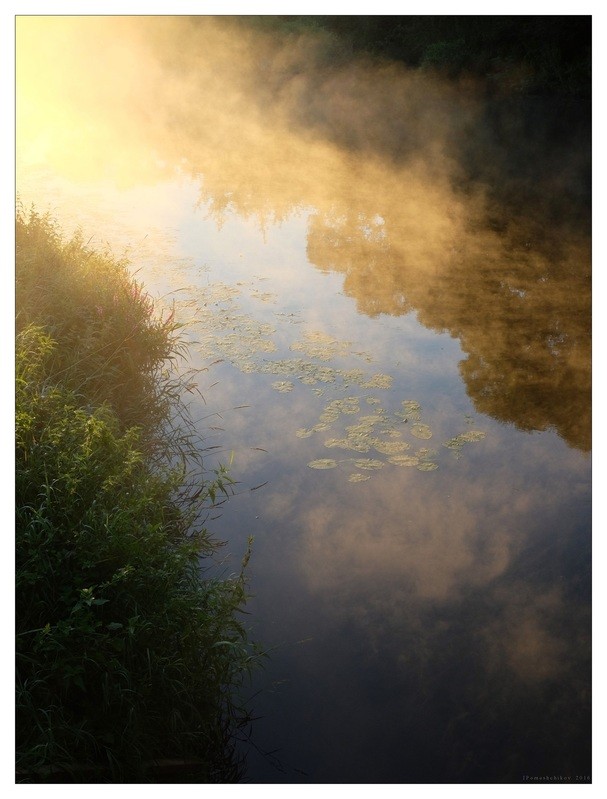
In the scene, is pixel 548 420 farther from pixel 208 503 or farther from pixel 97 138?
pixel 97 138

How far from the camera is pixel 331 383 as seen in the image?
514 cm

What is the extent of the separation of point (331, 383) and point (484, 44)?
8.12 metres

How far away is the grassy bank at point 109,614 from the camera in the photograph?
7.84 ft

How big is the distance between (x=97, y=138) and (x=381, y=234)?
5.79 meters

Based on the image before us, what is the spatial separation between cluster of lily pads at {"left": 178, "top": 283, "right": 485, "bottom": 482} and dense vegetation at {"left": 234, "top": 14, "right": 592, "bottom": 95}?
5.61 metres

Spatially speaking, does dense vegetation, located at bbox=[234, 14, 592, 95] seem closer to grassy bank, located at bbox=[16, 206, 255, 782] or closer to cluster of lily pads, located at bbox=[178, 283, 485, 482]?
cluster of lily pads, located at bbox=[178, 283, 485, 482]

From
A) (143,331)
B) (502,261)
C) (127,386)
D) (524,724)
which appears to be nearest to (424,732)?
(524,724)

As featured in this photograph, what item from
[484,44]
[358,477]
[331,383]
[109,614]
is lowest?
[109,614]

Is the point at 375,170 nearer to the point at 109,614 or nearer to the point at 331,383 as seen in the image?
the point at 331,383

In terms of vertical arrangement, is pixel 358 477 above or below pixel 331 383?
below

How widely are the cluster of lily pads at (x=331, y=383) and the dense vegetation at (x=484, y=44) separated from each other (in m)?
5.61

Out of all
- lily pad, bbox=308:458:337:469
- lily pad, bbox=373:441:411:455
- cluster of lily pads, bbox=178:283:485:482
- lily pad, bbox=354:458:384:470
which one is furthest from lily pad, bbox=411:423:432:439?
lily pad, bbox=308:458:337:469

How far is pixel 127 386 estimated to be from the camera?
4531 mm

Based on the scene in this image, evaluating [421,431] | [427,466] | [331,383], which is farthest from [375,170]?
[427,466]
